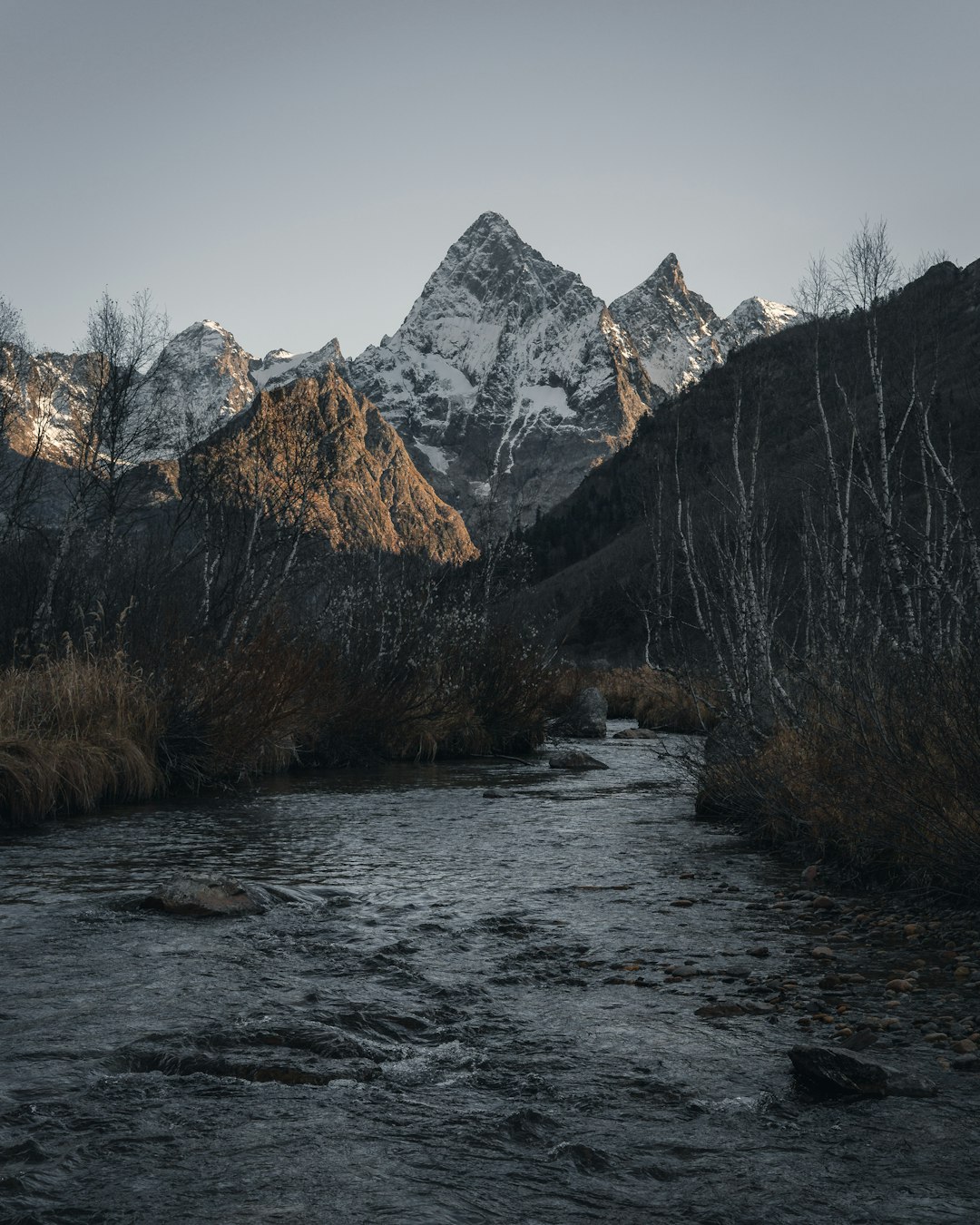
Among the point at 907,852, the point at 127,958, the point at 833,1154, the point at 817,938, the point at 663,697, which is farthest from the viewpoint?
the point at 663,697

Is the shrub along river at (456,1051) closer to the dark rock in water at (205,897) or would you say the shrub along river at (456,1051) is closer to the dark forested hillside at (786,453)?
the dark rock in water at (205,897)

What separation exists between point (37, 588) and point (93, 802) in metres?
6.70

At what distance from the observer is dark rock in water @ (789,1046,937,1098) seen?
10.8 feet

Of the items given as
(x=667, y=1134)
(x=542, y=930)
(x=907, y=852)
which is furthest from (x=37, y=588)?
(x=667, y=1134)

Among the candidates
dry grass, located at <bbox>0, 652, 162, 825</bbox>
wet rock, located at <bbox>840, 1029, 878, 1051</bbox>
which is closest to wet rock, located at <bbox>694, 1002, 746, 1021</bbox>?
wet rock, located at <bbox>840, 1029, 878, 1051</bbox>

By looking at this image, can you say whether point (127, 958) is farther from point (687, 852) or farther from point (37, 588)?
point (37, 588)

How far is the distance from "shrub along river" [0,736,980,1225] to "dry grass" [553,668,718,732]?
532 inches

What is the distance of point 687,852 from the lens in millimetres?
8250

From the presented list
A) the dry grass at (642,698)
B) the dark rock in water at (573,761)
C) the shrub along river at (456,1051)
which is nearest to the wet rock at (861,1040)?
the shrub along river at (456,1051)

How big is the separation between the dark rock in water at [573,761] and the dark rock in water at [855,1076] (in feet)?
39.7

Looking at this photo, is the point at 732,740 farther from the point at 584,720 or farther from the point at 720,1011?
the point at 584,720

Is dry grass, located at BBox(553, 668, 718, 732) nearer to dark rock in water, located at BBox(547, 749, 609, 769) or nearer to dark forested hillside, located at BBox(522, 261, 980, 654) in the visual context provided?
dark forested hillside, located at BBox(522, 261, 980, 654)

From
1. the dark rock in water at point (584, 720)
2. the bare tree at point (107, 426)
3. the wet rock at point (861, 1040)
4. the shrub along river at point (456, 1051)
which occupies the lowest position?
the shrub along river at point (456, 1051)

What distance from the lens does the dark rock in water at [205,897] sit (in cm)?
581
